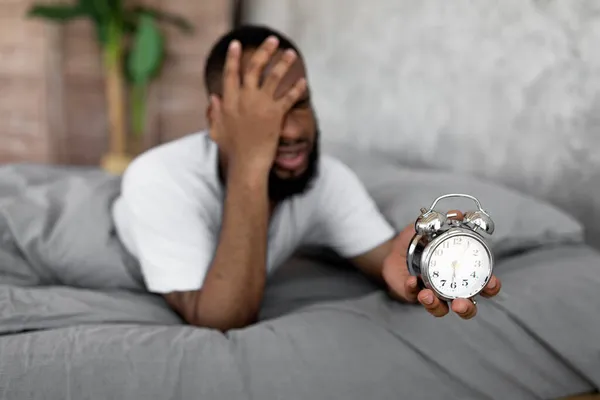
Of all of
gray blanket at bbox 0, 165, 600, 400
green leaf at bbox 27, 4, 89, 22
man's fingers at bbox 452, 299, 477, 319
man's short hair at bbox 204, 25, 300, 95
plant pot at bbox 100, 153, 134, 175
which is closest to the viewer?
man's fingers at bbox 452, 299, 477, 319

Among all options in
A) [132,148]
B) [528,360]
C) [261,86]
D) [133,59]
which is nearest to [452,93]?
[261,86]

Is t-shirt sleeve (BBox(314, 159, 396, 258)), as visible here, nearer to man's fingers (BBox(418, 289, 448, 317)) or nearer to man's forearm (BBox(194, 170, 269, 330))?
man's forearm (BBox(194, 170, 269, 330))

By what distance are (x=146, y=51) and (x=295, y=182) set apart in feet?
6.58

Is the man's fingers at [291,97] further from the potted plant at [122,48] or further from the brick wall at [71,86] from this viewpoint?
the brick wall at [71,86]

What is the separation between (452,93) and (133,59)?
180 cm

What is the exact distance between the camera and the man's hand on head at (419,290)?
72cm

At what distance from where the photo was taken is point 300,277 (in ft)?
4.55

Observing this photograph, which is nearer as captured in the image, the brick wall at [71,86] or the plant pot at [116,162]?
the plant pot at [116,162]

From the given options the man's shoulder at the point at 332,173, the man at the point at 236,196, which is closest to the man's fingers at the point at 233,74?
the man at the point at 236,196

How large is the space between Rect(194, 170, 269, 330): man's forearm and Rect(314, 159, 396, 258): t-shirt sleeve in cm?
23

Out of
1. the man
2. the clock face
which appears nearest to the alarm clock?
the clock face

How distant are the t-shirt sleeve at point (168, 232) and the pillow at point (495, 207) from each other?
42 centimetres

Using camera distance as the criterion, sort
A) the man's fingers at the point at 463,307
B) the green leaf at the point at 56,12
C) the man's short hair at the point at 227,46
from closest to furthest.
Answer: the man's fingers at the point at 463,307 → the man's short hair at the point at 227,46 → the green leaf at the point at 56,12

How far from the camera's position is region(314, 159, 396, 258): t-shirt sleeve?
1297 millimetres
